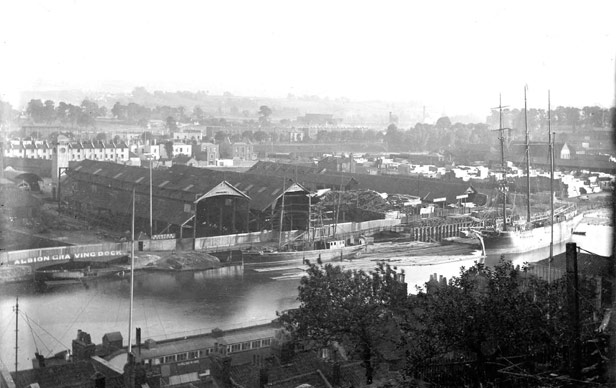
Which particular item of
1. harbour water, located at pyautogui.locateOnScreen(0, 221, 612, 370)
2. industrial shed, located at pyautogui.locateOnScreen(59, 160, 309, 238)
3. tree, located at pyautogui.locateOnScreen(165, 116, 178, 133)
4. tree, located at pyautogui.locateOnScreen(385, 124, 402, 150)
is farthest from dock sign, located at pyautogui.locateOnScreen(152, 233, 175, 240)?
tree, located at pyautogui.locateOnScreen(385, 124, 402, 150)

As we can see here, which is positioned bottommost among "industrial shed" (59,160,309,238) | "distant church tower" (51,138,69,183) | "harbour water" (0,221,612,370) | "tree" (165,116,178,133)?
"harbour water" (0,221,612,370)

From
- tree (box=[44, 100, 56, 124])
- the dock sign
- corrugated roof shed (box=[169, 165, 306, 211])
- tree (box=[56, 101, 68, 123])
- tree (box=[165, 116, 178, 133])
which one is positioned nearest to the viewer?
the dock sign

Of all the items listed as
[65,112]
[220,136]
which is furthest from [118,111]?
[220,136]

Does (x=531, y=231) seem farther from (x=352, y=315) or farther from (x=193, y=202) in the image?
(x=352, y=315)

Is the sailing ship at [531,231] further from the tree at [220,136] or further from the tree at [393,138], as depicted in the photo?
the tree at [220,136]

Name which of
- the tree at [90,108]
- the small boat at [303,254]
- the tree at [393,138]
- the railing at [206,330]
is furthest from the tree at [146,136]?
the railing at [206,330]

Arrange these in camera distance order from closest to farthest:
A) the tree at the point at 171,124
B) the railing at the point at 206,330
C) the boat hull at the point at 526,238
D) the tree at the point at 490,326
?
the tree at the point at 490,326
the railing at the point at 206,330
the boat hull at the point at 526,238
the tree at the point at 171,124

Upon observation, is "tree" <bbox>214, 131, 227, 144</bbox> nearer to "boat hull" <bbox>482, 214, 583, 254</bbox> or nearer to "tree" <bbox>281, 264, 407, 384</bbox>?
"boat hull" <bbox>482, 214, 583, 254</bbox>
